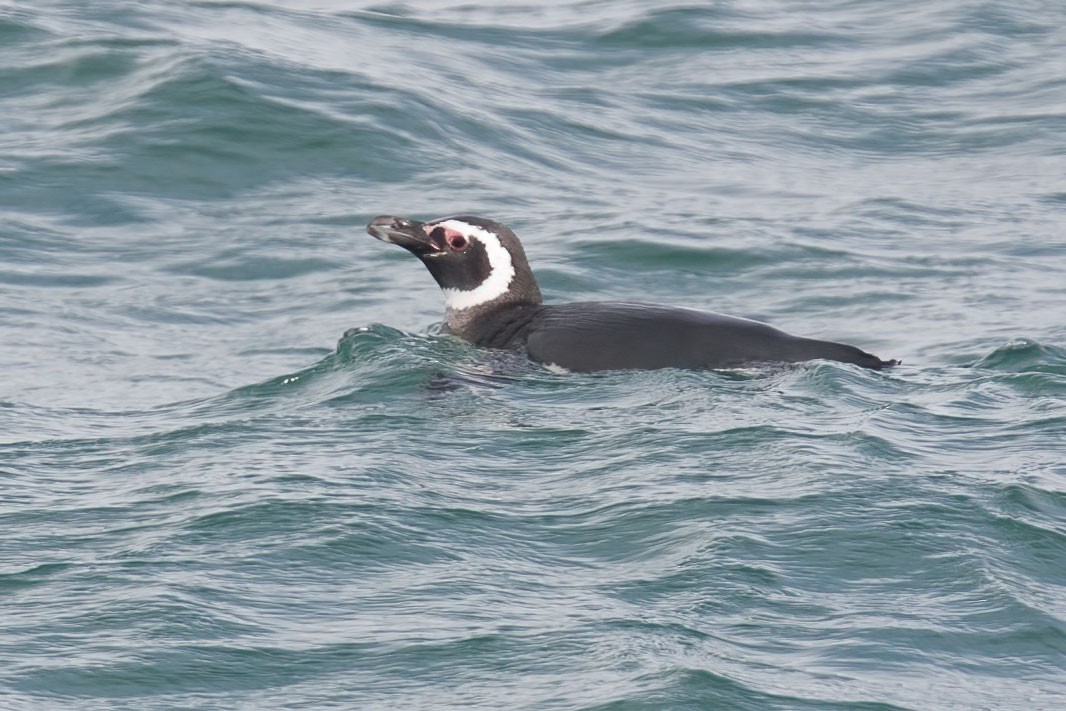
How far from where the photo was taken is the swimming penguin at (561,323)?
370 inches

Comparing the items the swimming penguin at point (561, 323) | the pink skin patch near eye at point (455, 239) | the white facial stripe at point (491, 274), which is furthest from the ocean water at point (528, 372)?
the pink skin patch near eye at point (455, 239)

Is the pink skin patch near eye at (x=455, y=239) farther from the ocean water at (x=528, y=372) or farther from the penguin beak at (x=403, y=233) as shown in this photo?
the ocean water at (x=528, y=372)

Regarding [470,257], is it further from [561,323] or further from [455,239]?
[561,323]

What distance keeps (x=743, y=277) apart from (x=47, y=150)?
5.89m

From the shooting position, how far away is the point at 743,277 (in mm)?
13086

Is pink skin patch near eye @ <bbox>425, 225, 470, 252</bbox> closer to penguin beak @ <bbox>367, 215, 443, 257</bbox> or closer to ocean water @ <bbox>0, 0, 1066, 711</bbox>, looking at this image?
penguin beak @ <bbox>367, 215, 443, 257</bbox>

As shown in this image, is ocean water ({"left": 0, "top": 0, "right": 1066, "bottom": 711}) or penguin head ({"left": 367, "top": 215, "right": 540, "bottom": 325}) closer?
ocean water ({"left": 0, "top": 0, "right": 1066, "bottom": 711})

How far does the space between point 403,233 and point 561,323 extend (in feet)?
4.11

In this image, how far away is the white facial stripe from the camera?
35.3 feet

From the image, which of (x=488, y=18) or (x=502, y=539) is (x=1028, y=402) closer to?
(x=502, y=539)

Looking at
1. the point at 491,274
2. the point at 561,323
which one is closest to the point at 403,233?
the point at 491,274

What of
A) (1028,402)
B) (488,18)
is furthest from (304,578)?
A: (488,18)

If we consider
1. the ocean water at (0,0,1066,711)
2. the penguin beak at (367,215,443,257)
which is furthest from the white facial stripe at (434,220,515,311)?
the ocean water at (0,0,1066,711)

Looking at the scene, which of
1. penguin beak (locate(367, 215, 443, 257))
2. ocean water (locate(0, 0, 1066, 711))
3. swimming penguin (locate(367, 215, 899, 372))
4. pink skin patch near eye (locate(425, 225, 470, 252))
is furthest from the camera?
pink skin patch near eye (locate(425, 225, 470, 252))
